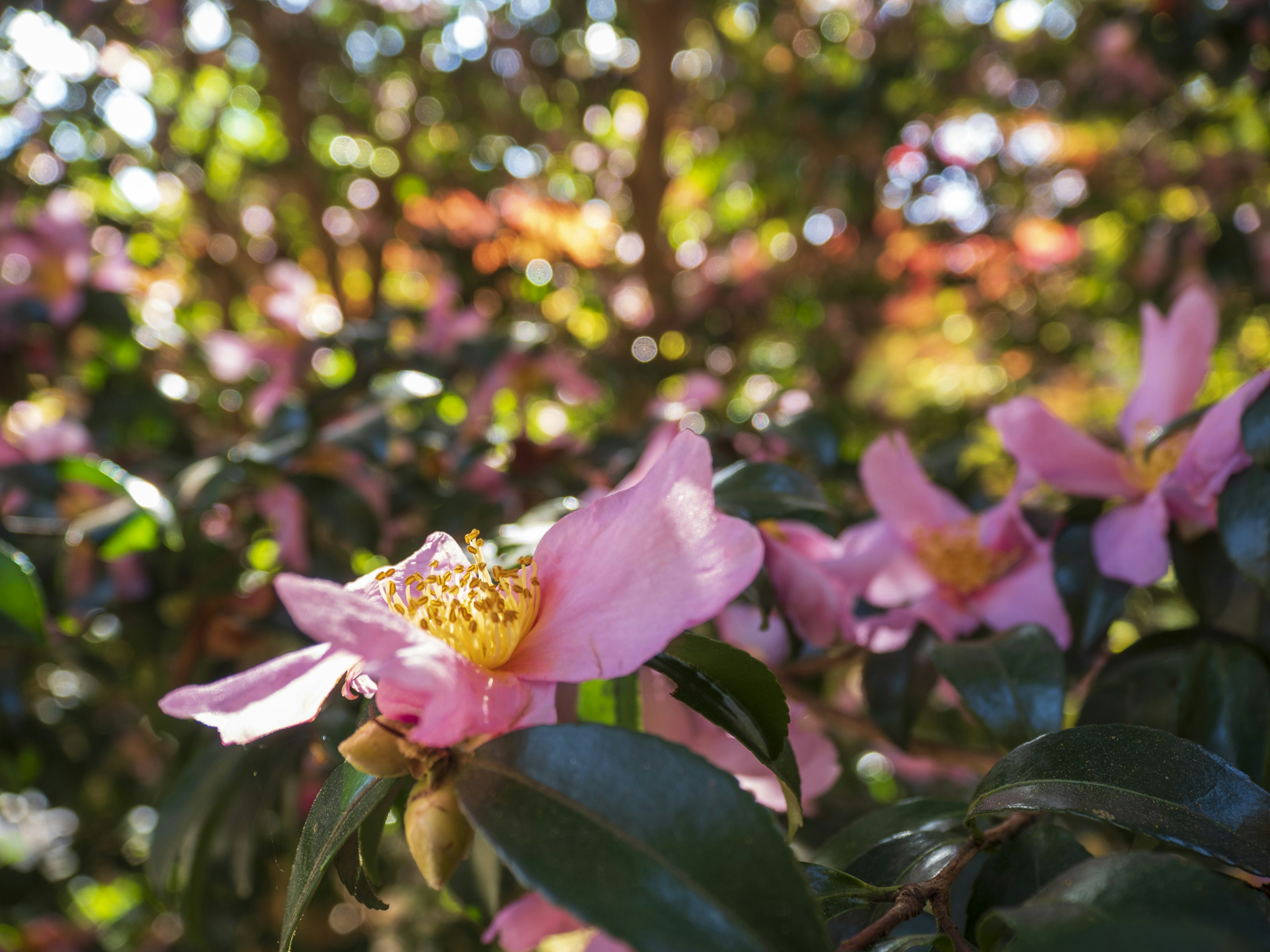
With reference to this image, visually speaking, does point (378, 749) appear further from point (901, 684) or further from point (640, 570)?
point (901, 684)

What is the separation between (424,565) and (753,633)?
350mm

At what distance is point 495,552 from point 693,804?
305 millimetres

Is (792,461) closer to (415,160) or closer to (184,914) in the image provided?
(184,914)

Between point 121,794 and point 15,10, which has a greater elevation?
point 15,10

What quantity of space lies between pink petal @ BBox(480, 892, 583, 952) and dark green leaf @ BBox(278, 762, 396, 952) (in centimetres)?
15

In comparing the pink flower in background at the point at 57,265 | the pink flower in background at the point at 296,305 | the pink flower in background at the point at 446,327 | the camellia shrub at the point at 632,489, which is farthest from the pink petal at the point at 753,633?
the pink flower in background at the point at 57,265

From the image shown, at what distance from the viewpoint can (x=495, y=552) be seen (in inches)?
21.4

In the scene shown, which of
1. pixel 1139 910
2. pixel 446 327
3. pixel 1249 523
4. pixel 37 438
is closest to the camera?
pixel 1139 910

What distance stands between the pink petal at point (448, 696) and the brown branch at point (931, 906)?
135 millimetres

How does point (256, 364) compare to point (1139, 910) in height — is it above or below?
above

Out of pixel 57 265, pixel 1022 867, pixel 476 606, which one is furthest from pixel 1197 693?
pixel 57 265

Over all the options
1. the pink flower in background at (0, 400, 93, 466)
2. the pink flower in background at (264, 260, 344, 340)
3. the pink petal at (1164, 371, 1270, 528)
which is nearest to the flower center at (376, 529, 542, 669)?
the pink petal at (1164, 371, 1270, 528)

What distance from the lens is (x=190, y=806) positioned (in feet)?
2.22

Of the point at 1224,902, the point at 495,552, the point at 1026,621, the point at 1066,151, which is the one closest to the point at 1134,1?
the point at 1066,151
